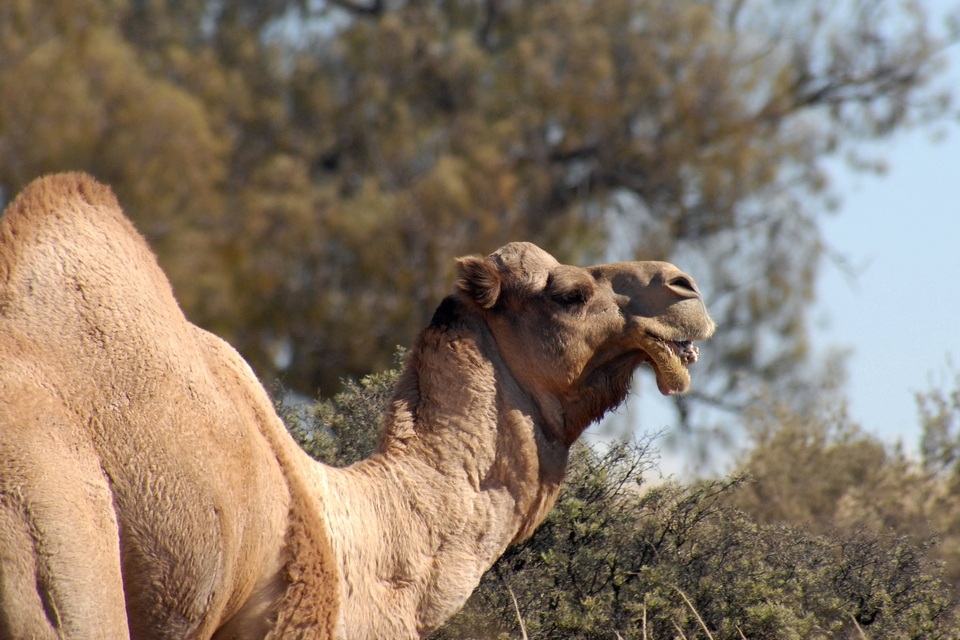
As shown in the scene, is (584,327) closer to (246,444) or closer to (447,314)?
(447,314)

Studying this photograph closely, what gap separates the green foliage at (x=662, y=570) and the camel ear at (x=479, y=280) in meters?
1.69

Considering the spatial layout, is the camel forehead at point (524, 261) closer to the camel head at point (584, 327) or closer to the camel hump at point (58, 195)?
the camel head at point (584, 327)

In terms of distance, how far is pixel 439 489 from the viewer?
4.21 m

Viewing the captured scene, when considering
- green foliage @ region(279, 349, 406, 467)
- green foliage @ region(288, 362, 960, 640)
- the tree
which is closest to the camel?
green foliage @ region(288, 362, 960, 640)

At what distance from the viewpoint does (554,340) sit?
14.6ft

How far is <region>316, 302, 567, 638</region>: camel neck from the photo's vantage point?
158 inches

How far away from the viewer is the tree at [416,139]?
13.5 metres

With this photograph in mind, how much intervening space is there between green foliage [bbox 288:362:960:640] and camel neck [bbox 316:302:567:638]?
1.31 m

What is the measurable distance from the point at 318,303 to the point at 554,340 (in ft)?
37.6

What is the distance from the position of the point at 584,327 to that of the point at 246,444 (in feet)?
4.51

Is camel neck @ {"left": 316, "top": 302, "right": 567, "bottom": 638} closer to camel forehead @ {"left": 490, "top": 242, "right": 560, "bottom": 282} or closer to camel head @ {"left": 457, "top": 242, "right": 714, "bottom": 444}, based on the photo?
camel head @ {"left": 457, "top": 242, "right": 714, "bottom": 444}

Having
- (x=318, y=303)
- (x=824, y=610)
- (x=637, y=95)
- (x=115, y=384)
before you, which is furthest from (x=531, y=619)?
(x=637, y=95)

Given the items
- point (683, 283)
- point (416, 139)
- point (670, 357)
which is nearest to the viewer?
point (670, 357)

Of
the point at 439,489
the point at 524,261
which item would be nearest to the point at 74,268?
the point at 439,489
